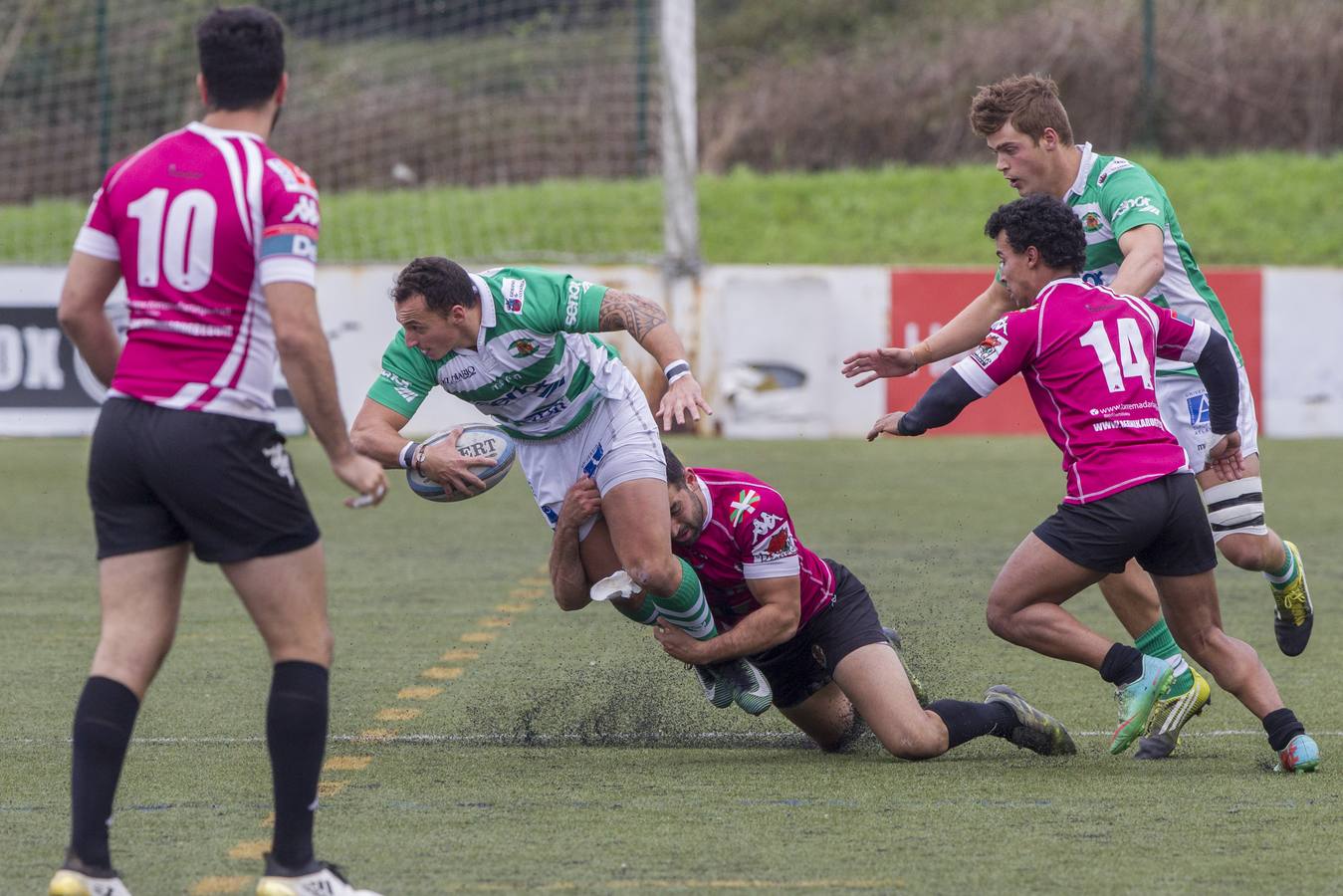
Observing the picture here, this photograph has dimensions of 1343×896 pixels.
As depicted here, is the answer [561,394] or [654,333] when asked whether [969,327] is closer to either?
[654,333]

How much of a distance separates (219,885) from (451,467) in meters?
1.69

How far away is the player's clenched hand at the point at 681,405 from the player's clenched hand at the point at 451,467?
513 millimetres

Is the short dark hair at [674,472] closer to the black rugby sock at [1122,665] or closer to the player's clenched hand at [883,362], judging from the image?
the player's clenched hand at [883,362]

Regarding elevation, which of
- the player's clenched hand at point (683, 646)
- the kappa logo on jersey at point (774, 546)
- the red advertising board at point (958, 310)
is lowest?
the red advertising board at point (958, 310)

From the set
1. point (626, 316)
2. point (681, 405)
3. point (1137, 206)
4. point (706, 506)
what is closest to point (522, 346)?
point (626, 316)

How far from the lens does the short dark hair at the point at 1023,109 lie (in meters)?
5.48

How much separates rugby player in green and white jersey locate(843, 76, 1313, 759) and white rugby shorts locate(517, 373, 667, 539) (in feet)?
2.15

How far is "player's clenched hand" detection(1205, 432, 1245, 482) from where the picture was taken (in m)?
5.44

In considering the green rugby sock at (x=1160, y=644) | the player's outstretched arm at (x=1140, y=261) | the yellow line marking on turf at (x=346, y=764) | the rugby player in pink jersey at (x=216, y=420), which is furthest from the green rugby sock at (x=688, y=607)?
the rugby player in pink jersey at (x=216, y=420)

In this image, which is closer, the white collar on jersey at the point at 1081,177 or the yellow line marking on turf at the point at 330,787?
the yellow line marking on turf at the point at 330,787

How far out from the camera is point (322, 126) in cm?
1886

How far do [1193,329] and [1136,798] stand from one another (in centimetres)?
137

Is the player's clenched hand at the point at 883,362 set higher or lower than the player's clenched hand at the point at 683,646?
higher

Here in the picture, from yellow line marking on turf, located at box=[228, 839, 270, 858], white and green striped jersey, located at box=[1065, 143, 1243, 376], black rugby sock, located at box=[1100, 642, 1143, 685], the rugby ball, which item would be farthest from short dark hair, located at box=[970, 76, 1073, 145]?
yellow line marking on turf, located at box=[228, 839, 270, 858]
